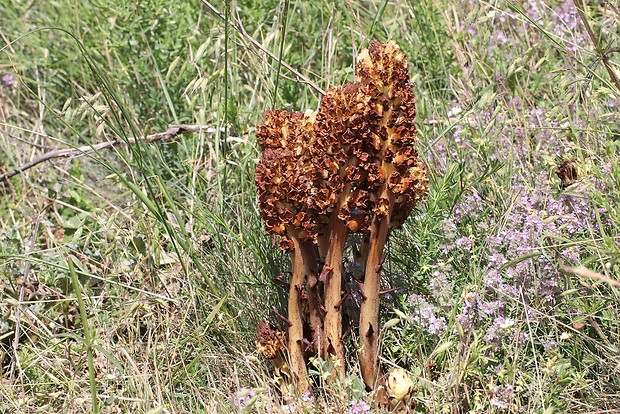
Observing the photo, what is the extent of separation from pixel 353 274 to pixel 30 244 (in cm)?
169

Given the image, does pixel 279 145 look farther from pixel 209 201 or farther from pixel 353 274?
pixel 209 201

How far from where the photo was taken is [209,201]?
3564 mm

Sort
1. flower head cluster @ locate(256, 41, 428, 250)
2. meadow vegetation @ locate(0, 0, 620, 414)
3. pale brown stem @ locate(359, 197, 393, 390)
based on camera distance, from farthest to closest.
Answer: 1. meadow vegetation @ locate(0, 0, 620, 414)
2. pale brown stem @ locate(359, 197, 393, 390)
3. flower head cluster @ locate(256, 41, 428, 250)

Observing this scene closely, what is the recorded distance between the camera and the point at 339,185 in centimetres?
249

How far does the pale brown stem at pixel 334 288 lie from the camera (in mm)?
2574

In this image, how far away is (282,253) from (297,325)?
469 mm

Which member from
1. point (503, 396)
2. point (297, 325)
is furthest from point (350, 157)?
point (503, 396)

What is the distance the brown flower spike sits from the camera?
7.95 ft

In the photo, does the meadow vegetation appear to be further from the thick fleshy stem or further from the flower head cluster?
the flower head cluster

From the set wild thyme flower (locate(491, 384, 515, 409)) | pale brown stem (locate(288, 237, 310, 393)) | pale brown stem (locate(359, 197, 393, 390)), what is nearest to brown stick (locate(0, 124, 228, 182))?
pale brown stem (locate(288, 237, 310, 393))

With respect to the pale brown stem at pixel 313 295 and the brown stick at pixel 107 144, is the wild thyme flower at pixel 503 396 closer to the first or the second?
the pale brown stem at pixel 313 295

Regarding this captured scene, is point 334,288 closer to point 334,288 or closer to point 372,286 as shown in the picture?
point 334,288

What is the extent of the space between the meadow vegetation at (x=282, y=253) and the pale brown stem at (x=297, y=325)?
0.30 ft

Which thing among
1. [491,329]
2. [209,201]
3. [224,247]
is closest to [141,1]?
[209,201]
